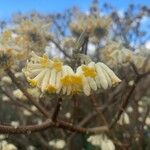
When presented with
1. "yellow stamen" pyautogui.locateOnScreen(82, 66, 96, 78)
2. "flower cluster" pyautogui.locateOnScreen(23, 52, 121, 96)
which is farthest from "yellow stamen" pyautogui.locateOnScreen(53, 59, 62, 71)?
"yellow stamen" pyautogui.locateOnScreen(82, 66, 96, 78)

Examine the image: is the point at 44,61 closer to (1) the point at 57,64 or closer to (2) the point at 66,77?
(1) the point at 57,64

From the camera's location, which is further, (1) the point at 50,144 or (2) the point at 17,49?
(1) the point at 50,144

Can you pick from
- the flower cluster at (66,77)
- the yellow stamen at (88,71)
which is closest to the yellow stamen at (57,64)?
the flower cluster at (66,77)

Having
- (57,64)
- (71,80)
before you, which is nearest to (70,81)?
(71,80)

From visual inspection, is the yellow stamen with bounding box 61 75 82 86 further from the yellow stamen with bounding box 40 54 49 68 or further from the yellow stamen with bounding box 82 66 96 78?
the yellow stamen with bounding box 40 54 49 68

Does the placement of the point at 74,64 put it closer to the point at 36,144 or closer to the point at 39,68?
the point at 39,68

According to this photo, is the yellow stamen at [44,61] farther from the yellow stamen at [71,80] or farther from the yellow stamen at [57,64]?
the yellow stamen at [71,80]

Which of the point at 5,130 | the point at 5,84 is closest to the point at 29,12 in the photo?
the point at 5,84

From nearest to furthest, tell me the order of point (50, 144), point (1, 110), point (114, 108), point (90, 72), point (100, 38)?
point (90, 72)
point (100, 38)
point (114, 108)
point (50, 144)
point (1, 110)
